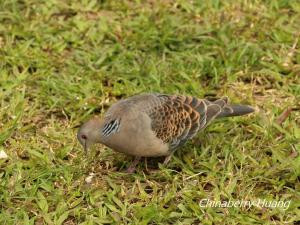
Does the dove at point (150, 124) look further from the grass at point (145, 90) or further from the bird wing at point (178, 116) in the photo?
the grass at point (145, 90)

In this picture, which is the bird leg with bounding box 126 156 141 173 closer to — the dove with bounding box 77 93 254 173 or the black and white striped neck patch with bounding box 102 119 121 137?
the dove with bounding box 77 93 254 173

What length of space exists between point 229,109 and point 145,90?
1019 mm

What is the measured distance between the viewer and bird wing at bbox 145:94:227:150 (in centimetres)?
530

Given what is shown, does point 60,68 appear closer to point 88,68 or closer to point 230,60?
point 88,68

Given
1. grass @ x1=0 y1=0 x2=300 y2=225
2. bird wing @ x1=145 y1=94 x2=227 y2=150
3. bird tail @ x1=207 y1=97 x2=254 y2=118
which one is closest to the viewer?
grass @ x1=0 y1=0 x2=300 y2=225

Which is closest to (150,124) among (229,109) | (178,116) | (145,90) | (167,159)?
(178,116)

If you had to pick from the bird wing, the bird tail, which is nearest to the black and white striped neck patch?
the bird wing

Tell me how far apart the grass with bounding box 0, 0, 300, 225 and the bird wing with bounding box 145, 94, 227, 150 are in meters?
0.28

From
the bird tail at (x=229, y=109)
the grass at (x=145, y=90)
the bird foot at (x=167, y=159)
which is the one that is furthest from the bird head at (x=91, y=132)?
the bird tail at (x=229, y=109)

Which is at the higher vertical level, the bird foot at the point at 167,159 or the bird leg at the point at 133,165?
the bird foot at the point at 167,159

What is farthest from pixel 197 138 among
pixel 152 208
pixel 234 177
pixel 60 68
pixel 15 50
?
pixel 15 50

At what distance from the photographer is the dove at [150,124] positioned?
17.0 ft

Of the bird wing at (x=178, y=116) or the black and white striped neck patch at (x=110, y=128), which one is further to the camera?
the bird wing at (x=178, y=116)

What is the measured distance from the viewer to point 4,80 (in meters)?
6.44
